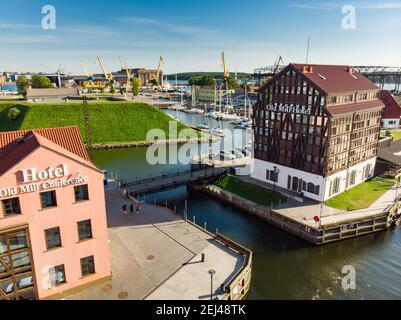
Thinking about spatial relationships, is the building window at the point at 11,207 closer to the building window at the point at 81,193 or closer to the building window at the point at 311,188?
the building window at the point at 81,193

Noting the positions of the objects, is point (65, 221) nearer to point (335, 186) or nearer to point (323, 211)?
point (323, 211)

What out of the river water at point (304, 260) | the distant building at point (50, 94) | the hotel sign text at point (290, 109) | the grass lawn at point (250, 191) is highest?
the distant building at point (50, 94)

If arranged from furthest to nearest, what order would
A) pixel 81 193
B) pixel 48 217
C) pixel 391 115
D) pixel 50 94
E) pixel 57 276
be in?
pixel 50 94, pixel 391 115, pixel 81 193, pixel 57 276, pixel 48 217

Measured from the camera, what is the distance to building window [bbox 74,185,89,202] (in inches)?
1220

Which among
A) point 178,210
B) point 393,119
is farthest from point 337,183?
point 393,119

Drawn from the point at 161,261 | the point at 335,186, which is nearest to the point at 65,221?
the point at 161,261

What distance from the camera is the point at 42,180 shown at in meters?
28.3

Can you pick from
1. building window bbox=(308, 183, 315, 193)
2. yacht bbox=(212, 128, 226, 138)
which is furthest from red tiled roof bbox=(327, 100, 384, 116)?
yacht bbox=(212, 128, 226, 138)

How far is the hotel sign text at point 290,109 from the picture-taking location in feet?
178

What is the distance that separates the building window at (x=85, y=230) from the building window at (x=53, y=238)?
2047 mm

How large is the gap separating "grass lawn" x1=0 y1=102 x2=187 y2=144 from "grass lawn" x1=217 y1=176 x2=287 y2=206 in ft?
186

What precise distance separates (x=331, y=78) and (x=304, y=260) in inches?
1342

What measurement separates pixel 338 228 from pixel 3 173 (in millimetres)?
43144

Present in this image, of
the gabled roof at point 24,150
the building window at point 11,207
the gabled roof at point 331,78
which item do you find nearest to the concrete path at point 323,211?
the gabled roof at point 331,78
